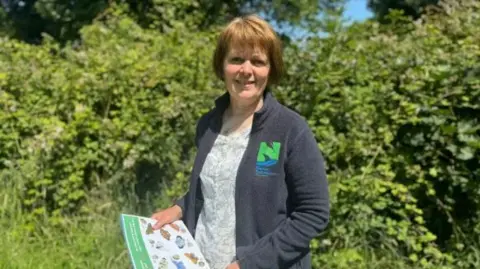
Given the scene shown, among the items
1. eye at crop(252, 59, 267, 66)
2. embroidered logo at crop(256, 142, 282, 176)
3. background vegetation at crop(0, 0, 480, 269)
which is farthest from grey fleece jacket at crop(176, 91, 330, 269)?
background vegetation at crop(0, 0, 480, 269)

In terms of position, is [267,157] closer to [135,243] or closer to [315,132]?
[135,243]

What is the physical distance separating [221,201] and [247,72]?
0.43 metres

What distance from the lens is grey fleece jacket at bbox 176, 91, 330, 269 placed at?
70.2 inches

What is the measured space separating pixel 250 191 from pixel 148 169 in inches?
106

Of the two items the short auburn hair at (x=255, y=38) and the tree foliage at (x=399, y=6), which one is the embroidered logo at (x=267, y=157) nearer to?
the short auburn hair at (x=255, y=38)

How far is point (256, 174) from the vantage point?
6.10 ft

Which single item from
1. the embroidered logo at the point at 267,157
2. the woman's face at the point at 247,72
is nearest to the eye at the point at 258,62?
the woman's face at the point at 247,72

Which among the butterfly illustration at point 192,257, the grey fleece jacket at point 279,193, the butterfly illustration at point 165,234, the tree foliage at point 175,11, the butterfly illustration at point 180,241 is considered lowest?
the butterfly illustration at point 192,257

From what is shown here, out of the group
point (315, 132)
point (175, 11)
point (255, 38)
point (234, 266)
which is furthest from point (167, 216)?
point (175, 11)

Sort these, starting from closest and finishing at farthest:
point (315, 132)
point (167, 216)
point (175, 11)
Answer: point (167, 216) → point (315, 132) → point (175, 11)

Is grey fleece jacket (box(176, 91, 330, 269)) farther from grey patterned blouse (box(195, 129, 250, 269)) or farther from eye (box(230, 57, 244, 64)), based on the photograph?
eye (box(230, 57, 244, 64))

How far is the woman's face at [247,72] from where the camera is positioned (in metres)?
1.89

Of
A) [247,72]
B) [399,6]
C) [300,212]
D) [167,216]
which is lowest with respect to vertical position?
[167,216]

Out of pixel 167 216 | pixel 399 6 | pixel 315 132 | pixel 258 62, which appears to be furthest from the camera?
pixel 399 6
